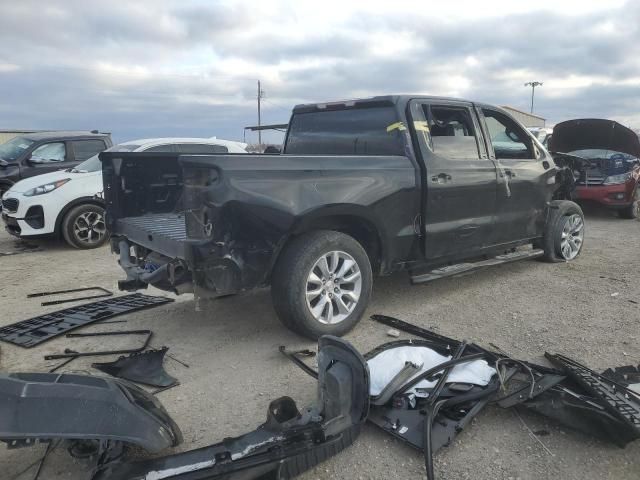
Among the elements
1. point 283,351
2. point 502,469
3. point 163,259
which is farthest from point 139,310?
point 502,469

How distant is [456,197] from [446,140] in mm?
526

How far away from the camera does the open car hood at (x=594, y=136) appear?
33.0ft

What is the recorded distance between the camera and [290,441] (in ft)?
8.13

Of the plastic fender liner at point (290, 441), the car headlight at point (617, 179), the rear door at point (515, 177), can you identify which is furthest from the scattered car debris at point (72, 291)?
the car headlight at point (617, 179)

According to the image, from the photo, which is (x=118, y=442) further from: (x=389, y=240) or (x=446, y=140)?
(x=446, y=140)

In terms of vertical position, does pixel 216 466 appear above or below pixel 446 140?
below

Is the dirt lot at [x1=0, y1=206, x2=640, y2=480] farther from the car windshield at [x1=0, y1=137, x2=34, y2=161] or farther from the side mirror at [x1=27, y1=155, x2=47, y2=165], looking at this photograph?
the car windshield at [x1=0, y1=137, x2=34, y2=161]

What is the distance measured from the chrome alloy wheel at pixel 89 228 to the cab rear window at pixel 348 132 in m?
4.04

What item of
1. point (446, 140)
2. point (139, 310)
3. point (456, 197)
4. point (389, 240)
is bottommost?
point (139, 310)

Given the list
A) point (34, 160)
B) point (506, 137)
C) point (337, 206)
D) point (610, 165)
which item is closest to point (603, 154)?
point (610, 165)

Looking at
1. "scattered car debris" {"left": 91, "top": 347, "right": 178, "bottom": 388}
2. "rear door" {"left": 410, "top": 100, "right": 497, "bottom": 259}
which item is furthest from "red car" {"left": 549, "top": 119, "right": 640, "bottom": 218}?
"scattered car debris" {"left": 91, "top": 347, "right": 178, "bottom": 388}

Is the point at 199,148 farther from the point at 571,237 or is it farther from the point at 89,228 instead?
the point at 571,237

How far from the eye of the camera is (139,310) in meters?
4.98

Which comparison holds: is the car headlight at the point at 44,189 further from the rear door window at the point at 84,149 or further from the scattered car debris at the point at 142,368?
the scattered car debris at the point at 142,368
